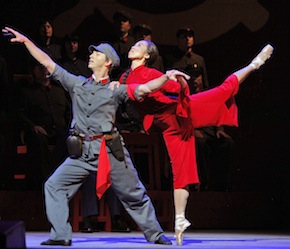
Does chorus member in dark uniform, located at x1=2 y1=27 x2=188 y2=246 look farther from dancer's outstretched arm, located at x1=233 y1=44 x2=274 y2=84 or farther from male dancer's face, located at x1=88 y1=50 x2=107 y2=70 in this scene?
dancer's outstretched arm, located at x1=233 y1=44 x2=274 y2=84

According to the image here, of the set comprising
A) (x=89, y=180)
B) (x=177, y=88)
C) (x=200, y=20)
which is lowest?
(x=89, y=180)

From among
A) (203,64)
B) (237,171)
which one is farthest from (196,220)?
(203,64)

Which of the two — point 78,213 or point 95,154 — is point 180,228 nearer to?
point 95,154

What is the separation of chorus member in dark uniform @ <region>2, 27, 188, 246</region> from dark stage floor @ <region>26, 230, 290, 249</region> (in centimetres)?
24

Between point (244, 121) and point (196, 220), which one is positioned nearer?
point (196, 220)

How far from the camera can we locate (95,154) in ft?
17.3

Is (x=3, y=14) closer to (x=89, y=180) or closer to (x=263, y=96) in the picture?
(x=89, y=180)

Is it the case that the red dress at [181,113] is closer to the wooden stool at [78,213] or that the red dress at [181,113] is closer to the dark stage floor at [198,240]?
the dark stage floor at [198,240]

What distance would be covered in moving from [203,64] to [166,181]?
1.30 metres

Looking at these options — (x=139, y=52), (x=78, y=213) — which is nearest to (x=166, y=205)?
(x=78, y=213)

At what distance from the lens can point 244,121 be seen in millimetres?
8492

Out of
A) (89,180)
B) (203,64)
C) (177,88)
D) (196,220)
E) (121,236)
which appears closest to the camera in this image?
(177,88)

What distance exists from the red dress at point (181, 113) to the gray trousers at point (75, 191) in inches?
15.1

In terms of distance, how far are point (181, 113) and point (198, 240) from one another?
1.12m
